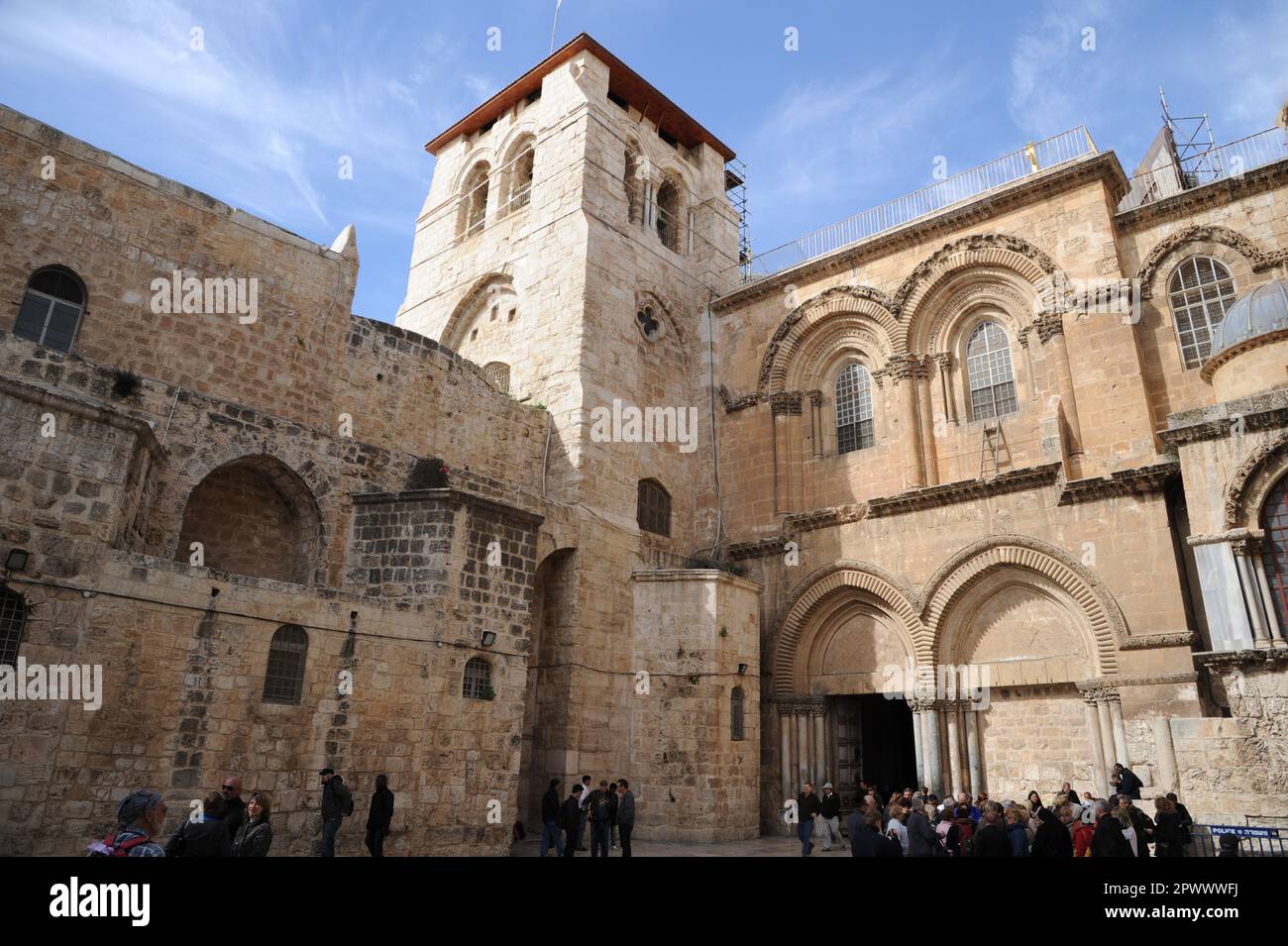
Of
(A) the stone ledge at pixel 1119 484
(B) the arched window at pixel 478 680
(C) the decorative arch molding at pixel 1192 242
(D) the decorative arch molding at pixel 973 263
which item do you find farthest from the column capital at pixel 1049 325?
(B) the arched window at pixel 478 680

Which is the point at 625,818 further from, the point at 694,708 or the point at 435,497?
the point at 435,497

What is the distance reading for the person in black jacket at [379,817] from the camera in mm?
9891

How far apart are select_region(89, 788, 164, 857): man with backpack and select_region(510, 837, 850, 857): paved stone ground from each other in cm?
937

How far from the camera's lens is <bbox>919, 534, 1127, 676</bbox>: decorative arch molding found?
13445mm

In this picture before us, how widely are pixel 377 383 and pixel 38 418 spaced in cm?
622

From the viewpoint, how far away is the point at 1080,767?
1362 centimetres

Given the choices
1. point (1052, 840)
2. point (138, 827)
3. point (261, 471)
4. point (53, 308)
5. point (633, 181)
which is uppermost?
point (633, 181)

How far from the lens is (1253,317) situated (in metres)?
12.7

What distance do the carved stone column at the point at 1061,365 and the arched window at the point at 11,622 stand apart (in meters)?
15.2

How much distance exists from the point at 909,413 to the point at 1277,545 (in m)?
6.85

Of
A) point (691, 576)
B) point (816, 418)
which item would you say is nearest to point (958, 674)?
point (691, 576)

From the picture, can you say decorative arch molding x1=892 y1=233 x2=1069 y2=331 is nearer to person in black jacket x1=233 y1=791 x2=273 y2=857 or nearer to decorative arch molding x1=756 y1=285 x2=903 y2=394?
decorative arch molding x1=756 y1=285 x2=903 y2=394

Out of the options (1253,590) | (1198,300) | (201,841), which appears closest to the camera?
(201,841)

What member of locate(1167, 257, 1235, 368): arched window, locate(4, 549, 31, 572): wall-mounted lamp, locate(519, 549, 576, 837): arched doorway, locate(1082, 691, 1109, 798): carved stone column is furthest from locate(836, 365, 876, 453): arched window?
locate(4, 549, 31, 572): wall-mounted lamp
